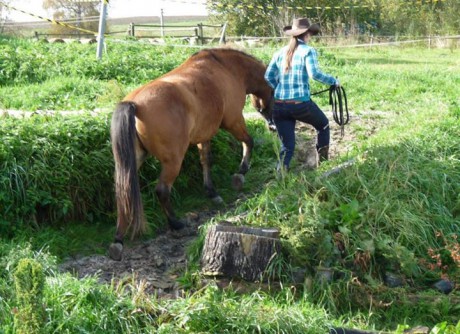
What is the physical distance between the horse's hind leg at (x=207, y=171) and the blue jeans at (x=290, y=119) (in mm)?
882

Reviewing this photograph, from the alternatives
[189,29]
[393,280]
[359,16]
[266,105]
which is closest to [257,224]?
[393,280]

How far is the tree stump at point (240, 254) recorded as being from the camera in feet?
18.8

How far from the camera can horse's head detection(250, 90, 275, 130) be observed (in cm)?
921

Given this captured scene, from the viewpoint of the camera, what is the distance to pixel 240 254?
575cm

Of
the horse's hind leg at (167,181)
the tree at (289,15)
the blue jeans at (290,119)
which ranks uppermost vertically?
the tree at (289,15)

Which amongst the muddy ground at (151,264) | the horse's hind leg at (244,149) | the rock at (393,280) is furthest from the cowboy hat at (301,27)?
the rock at (393,280)

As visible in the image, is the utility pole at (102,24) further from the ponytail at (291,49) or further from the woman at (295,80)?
the ponytail at (291,49)

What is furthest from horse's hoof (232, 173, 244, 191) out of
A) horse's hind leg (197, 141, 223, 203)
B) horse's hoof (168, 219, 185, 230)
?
horse's hoof (168, 219, 185, 230)

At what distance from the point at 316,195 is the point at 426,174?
5.31 ft

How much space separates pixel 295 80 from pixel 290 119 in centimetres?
51

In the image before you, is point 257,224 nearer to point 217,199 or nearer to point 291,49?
point 217,199

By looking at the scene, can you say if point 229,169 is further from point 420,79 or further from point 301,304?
point 420,79

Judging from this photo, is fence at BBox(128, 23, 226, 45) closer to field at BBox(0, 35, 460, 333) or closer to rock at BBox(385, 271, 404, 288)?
field at BBox(0, 35, 460, 333)

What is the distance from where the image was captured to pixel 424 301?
5.78 m
